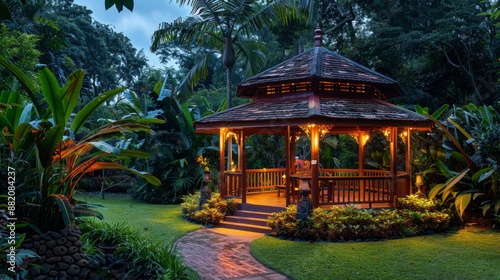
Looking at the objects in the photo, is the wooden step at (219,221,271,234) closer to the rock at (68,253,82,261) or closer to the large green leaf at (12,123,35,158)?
the rock at (68,253,82,261)

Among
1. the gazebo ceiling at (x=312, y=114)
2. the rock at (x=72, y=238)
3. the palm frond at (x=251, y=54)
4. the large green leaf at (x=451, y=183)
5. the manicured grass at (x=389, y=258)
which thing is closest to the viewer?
the rock at (x=72, y=238)

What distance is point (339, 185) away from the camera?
10953 millimetres

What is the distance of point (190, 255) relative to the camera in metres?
7.86

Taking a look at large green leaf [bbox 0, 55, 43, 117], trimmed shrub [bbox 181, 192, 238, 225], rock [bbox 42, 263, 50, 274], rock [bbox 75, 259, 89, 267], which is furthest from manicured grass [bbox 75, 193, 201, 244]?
large green leaf [bbox 0, 55, 43, 117]

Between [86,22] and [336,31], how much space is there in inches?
731

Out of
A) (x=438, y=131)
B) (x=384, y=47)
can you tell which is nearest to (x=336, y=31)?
(x=384, y=47)

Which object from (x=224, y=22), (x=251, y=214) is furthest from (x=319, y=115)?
(x=224, y=22)

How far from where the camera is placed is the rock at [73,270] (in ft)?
16.3

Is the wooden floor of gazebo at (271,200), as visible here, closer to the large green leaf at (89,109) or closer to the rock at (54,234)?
the large green leaf at (89,109)

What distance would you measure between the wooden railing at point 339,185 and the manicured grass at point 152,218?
198cm

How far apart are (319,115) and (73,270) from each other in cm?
661

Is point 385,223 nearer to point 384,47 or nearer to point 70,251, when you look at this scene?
point 70,251

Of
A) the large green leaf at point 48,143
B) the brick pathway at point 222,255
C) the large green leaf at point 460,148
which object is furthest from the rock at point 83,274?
the large green leaf at point 460,148

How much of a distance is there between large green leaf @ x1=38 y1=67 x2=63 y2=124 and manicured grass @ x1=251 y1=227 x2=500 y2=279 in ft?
13.4
